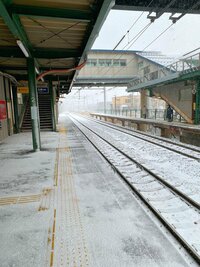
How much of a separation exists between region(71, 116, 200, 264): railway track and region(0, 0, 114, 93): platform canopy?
147 inches

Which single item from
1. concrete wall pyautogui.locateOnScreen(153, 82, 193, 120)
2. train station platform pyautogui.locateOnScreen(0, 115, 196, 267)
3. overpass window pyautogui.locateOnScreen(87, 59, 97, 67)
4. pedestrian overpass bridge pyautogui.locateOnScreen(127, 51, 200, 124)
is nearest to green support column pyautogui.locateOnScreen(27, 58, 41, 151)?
train station platform pyautogui.locateOnScreen(0, 115, 196, 267)

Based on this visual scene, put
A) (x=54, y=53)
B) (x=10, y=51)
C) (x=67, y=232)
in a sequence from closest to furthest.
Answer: (x=67, y=232)
(x=10, y=51)
(x=54, y=53)

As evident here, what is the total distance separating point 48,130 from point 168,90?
11.6m

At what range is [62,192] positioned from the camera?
13.4ft

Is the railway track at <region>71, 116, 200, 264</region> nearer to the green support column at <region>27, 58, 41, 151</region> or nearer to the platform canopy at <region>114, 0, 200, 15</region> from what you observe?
the green support column at <region>27, 58, 41, 151</region>

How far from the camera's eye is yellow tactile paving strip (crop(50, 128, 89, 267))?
89.9 inches

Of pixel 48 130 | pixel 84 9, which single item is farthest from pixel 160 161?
pixel 48 130

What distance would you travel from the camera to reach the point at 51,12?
458 cm

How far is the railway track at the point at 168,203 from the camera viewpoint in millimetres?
2631

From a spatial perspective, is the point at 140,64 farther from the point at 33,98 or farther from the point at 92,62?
the point at 33,98

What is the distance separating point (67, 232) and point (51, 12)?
4.57 meters

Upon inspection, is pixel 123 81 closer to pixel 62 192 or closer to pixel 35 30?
pixel 35 30

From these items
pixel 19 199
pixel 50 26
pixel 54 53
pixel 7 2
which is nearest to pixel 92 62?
pixel 54 53

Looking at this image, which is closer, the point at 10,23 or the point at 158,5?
the point at 10,23
